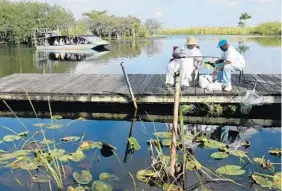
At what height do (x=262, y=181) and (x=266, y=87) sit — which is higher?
(x=266, y=87)

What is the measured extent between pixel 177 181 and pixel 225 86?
327cm

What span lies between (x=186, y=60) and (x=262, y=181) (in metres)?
3.32

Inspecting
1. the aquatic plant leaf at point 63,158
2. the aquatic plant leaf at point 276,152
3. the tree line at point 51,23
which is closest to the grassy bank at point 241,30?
the tree line at point 51,23

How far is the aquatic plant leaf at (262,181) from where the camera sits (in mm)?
4227

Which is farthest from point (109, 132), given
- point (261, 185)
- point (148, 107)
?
point (261, 185)

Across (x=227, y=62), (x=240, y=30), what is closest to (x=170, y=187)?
(x=227, y=62)

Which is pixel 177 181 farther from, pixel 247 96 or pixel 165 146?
pixel 247 96

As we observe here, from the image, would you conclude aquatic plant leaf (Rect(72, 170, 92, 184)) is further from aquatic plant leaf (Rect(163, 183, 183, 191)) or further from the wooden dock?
the wooden dock

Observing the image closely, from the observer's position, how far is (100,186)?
4.26 metres

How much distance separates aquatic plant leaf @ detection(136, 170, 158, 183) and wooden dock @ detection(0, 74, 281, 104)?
278 centimetres

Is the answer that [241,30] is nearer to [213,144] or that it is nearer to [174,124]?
[213,144]

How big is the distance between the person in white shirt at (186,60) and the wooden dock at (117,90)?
29 centimetres

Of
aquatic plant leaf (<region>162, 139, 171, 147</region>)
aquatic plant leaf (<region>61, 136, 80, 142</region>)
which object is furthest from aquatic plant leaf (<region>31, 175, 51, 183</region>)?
aquatic plant leaf (<region>162, 139, 171, 147</region>)

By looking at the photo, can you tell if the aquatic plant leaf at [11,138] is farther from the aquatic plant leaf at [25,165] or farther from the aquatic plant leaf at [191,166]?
the aquatic plant leaf at [191,166]
